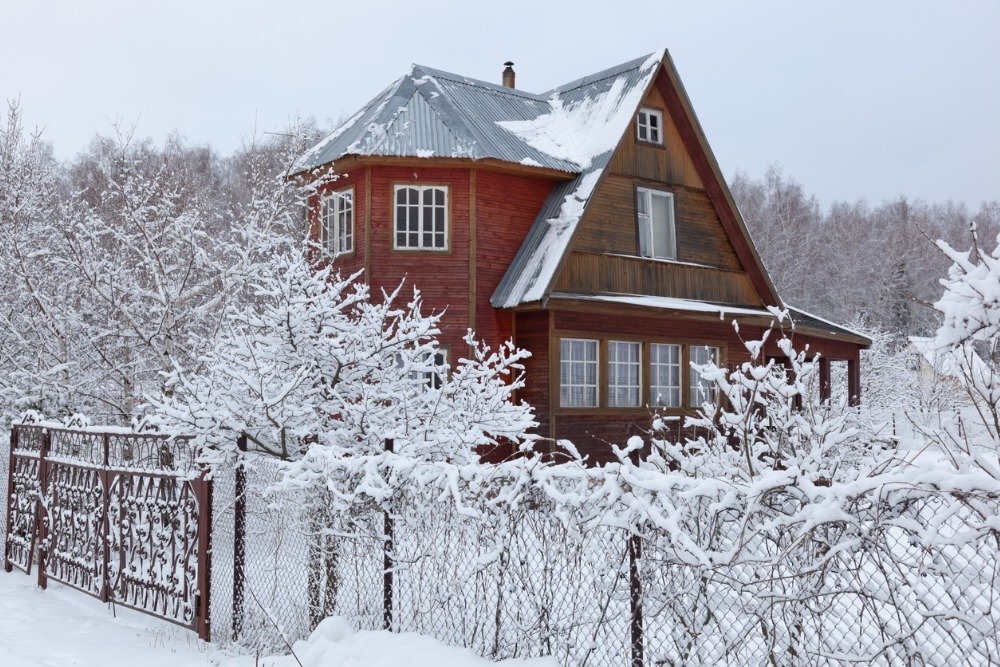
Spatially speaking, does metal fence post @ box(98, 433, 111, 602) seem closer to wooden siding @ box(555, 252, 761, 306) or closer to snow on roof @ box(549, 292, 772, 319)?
snow on roof @ box(549, 292, 772, 319)

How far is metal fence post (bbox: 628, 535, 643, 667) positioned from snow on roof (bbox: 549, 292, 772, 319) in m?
10.8

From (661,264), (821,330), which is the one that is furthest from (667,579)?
(821,330)

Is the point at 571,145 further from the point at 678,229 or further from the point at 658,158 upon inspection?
the point at 678,229

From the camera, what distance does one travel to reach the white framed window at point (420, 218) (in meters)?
16.3

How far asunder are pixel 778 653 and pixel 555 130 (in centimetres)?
1570

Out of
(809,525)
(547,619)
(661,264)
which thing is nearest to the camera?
(809,525)

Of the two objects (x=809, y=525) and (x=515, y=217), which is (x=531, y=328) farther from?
(x=809, y=525)

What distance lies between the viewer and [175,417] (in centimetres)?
765

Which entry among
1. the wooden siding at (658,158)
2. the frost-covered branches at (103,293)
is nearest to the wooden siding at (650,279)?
the wooden siding at (658,158)

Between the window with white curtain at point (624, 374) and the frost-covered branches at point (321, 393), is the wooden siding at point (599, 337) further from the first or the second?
the frost-covered branches at point (321, 393)

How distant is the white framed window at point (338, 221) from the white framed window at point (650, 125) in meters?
5.73

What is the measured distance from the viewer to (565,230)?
16281 millimetres

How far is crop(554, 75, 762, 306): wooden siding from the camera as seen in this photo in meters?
16.6

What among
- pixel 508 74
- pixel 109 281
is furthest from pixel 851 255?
pixel 109 281
